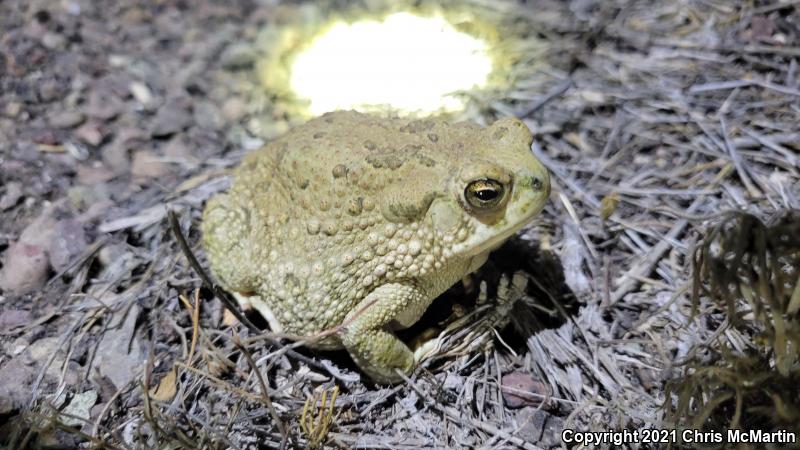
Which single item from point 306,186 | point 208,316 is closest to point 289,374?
point 208,316

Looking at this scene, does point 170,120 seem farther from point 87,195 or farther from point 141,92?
point 87,195

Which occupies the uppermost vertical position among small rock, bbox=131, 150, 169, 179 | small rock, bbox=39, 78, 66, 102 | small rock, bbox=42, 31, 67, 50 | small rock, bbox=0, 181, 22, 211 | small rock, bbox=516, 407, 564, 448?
small rock, bbox=42, 31, 67, 50

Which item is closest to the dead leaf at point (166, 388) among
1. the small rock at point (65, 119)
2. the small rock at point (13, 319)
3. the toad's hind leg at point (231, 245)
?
the toad's hind leg at point (231, 245)

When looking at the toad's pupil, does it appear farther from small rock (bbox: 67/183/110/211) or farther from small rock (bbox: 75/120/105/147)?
small rock (bbox: 75/120/105/147)

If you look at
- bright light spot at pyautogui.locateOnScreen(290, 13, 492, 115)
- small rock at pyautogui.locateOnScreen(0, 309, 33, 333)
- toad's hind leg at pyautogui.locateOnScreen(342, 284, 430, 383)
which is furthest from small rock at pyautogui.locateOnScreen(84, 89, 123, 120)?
toad's hind leg at pyautogui.locateOnScreen(342, 284, 430, 383)

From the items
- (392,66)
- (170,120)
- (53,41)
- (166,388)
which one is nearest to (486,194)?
(166,388)

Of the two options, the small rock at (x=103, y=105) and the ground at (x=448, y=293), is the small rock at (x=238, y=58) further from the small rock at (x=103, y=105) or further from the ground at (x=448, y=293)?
the small rock at (x=103, y=105)
